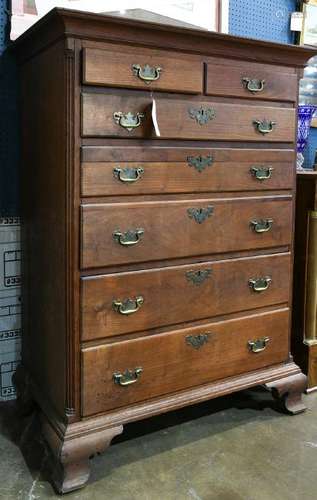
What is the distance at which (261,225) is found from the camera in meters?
2.11

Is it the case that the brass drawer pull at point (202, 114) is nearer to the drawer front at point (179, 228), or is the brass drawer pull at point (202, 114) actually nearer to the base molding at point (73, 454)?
the drawer front at point (179, 228)

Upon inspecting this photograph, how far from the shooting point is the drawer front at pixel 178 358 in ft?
6.00

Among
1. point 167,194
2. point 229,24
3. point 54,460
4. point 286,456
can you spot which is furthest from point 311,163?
point 54,460

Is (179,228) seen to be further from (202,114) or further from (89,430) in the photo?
(89,430)

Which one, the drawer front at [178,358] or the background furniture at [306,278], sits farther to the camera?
the background furniture at [306,278]

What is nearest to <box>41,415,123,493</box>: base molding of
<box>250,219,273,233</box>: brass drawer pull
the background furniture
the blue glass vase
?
<box>250,219,273,233</box>: brass drawer pull

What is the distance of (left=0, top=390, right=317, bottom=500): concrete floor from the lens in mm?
1777

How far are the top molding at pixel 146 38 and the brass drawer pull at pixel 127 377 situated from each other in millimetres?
1077

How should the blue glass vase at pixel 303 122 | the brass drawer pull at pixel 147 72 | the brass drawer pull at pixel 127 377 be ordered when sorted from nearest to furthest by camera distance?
the brass drawer pull at pixel 147 72 < the brass drawer pull at pixel 127 377 < the blue glass vase at pixel 303 122

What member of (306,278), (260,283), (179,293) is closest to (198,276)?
(179,293)

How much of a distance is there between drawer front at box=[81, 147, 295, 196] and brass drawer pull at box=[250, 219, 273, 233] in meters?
0.12

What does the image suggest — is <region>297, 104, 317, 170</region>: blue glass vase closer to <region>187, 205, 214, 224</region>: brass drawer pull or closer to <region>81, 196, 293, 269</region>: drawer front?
<region>81, 196, 293, 269</region>: drawer front

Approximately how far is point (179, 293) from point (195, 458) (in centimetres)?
59

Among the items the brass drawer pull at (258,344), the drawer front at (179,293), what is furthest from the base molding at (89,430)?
the drawer front at (179,293)
